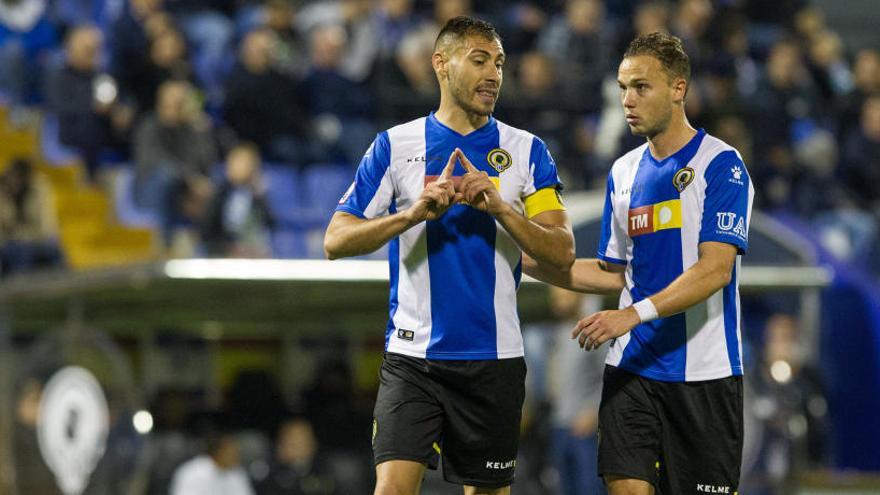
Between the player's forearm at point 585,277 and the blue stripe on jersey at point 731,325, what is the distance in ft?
1.36

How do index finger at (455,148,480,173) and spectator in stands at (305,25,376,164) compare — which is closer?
index finger at (455,148,480,173)

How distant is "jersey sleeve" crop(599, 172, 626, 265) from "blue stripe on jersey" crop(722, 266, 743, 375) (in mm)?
424

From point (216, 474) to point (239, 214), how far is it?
2.08 metres

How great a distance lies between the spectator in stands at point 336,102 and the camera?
13.9m

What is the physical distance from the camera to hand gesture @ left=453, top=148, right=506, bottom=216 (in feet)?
17.3

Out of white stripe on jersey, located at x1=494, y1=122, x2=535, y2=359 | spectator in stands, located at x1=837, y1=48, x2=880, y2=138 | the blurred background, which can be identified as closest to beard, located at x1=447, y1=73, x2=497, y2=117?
white stripe on jersey, located at x1=494, y1=122, x2=535, y2=359

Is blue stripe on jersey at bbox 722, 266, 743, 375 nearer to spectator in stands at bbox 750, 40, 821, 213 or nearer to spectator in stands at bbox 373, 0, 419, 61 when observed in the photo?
spectator in stands at bbox 373, 0, 419, 61

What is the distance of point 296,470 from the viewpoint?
12.6m

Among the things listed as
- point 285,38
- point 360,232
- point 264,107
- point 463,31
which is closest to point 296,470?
point 264,107

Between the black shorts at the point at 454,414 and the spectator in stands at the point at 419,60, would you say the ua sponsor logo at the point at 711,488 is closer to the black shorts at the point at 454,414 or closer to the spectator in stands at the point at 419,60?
the black shorts at the point at 454,414

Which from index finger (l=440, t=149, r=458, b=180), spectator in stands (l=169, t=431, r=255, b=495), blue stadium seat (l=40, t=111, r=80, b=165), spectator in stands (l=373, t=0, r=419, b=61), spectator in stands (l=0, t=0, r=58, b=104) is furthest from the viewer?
spectator in stands (l=373, t=0, r=419, b=61)

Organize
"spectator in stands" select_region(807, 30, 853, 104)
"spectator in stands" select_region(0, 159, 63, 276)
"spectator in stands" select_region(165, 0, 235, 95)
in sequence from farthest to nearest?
"spectator in stands" select_region(807, 30, 853, 104) → "spectator in stands" select_region(165, 0, 235, 95) → "spectator in stands" select_region(0, 159, 63, 276)

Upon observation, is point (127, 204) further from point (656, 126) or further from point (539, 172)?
point (656, 126)

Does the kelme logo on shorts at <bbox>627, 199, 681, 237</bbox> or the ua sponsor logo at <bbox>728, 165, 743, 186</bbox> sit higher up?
the ua sponsor logo at <bbox>728, 165, 743, 186</bbox>
